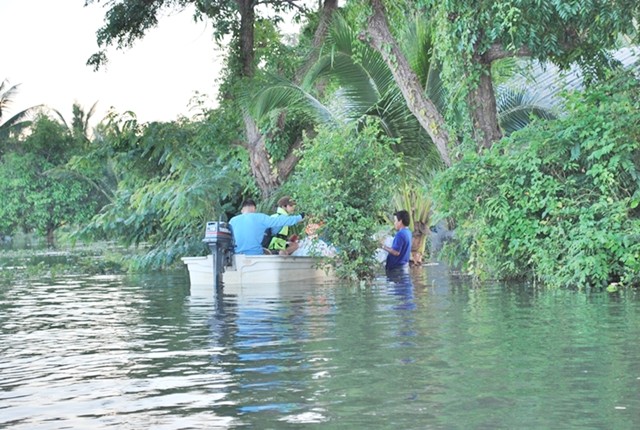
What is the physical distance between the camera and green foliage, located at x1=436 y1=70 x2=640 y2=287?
16.1 metres

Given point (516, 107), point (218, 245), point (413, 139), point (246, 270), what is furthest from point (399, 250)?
point (516, 107)

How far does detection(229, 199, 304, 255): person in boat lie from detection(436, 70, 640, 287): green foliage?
3626mm

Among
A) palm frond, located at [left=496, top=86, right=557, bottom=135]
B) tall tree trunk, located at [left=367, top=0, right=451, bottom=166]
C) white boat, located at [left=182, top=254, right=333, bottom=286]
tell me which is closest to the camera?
white boat, located at [left=182, top=254, right=333, bottom=286]

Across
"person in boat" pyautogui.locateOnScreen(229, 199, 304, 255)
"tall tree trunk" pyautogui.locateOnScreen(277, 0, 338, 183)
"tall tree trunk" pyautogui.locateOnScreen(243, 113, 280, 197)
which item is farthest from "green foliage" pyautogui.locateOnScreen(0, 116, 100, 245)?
"person in boat" pyautogui.locateOnScreen(229, 199, 304, 255)

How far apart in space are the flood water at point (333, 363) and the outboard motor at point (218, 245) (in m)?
3.03

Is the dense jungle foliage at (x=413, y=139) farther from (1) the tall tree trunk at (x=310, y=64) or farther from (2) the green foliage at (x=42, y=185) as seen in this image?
(2) the green foliage at (x=42, y=185)

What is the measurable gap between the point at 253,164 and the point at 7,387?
21.0 metres

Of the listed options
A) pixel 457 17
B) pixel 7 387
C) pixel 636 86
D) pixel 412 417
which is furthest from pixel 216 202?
pixel 412 417

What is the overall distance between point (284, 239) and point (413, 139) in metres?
5.35

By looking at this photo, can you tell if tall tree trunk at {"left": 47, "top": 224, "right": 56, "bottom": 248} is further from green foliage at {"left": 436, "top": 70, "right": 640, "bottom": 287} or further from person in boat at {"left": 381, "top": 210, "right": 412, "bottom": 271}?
green foliage at {"left": 436, "top": 70, "right": 640, "bottom": 287}

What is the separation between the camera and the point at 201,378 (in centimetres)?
843

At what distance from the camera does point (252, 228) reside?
810 inches

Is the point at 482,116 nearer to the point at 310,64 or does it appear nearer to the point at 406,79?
the point at 406,79

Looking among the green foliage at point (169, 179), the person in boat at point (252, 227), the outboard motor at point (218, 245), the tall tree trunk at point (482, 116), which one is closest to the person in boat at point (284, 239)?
the person in boat at point (252, 227)
